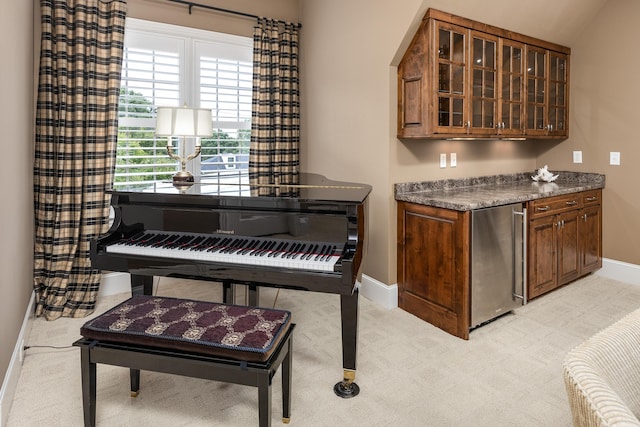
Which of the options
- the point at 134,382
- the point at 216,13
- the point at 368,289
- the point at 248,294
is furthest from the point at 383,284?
the point at 216,13

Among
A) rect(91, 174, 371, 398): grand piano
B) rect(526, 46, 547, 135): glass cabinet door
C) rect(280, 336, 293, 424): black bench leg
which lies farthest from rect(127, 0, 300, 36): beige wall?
rect(280, 336, 293, 424): black bench leg

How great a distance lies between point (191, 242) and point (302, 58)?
276cm

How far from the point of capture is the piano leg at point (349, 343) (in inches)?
81.4

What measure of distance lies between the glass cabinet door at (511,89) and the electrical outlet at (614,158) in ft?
3.34

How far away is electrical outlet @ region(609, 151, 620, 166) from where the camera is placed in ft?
12.8

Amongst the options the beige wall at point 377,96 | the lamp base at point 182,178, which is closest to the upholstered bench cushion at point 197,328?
the lamp base at point 182,178

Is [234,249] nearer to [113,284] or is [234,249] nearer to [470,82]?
[113,284]

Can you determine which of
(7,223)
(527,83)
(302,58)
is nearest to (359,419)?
(7,223)

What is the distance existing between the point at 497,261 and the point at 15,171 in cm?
320

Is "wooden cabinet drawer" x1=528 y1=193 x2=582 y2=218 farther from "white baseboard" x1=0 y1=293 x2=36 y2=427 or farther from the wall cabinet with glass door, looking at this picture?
"white baseboard" x1=0 y1=293 x2=36 y2=427

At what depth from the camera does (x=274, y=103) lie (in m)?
4.14

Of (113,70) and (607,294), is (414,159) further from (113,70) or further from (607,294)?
(113,70)

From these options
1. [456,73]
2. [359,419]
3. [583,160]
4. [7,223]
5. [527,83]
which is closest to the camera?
[359,419]

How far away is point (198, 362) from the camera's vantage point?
1632 millimetres
